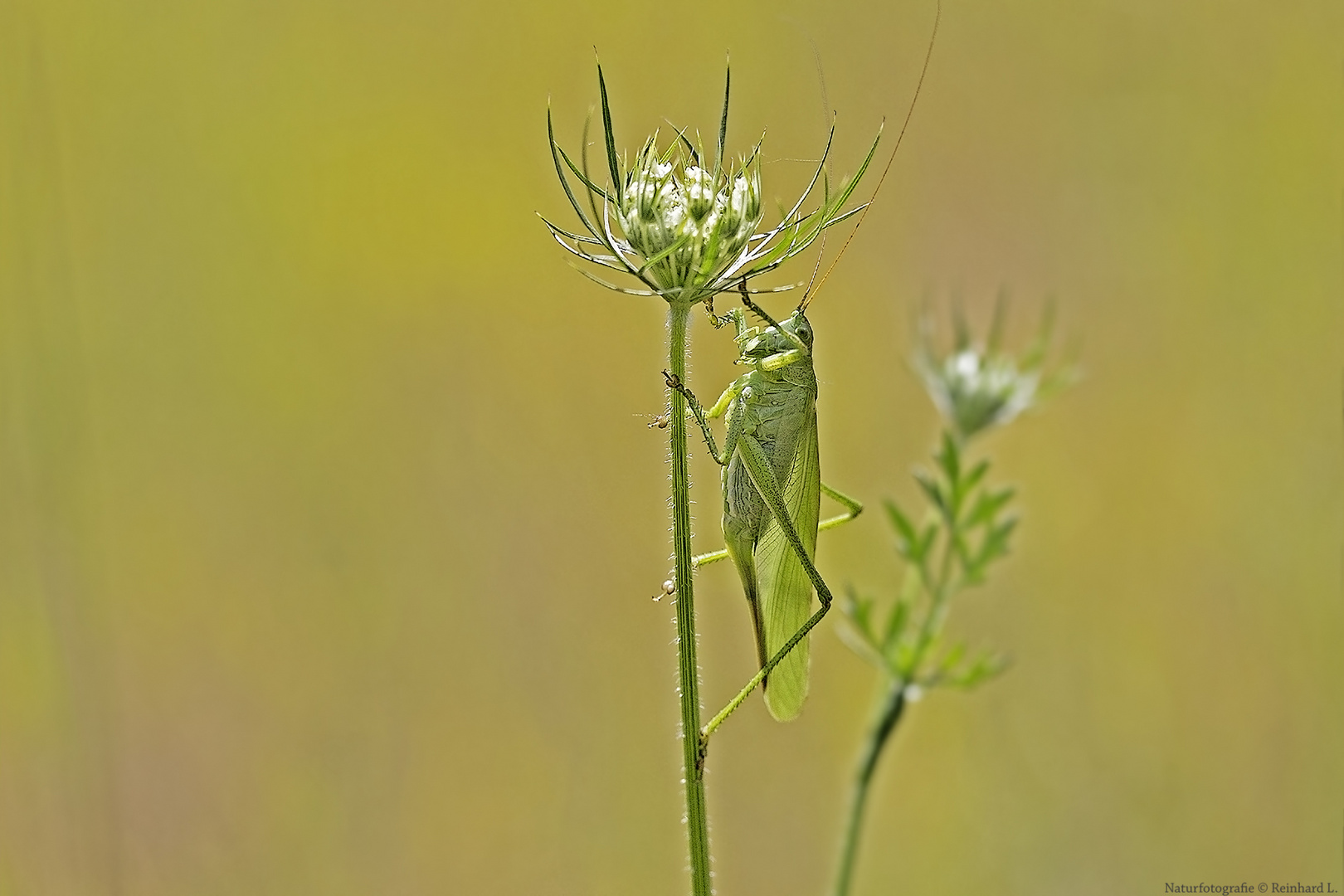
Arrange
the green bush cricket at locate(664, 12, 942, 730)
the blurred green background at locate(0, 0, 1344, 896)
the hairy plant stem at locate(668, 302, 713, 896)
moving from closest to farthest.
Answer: the hairy plant stem at locate(668, 302, 713, 896) < the green bush cricket at locate(664, 12, 942, 730) < the blurred green background at locate(0, 0, 1344, 896)

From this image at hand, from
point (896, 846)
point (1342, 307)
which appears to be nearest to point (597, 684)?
point (896, 846)

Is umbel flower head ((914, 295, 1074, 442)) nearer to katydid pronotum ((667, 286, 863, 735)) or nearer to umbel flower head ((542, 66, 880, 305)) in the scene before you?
katydid pronotum ((667, 286, 863, 735))

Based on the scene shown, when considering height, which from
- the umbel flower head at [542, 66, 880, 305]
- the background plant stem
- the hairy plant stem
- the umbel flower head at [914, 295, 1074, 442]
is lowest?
the background plant stem

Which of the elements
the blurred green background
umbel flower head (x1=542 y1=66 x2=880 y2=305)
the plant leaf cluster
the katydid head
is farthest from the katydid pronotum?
the blurred green background

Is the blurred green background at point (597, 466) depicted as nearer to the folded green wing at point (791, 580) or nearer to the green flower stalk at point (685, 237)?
the folded green wing at point (791, 580)

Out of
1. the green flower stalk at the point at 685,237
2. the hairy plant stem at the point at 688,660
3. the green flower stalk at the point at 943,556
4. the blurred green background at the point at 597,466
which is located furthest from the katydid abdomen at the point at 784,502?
the blurred green background at the point at 597,466

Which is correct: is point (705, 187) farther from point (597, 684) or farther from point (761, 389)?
point (597, 684)

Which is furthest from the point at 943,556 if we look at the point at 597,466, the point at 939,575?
the point at 597,466
